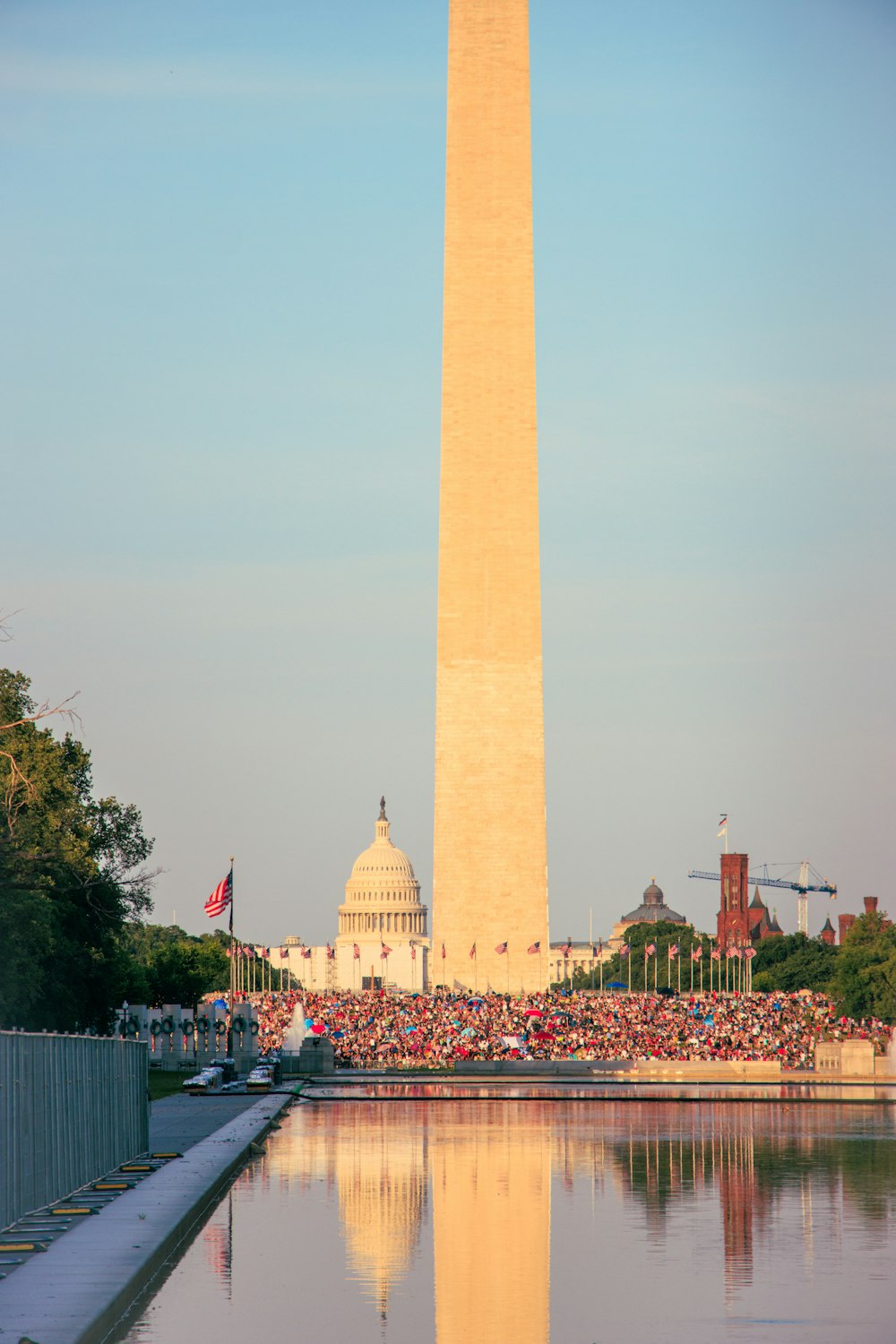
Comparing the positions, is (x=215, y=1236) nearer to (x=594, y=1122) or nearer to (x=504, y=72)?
(x=594, y=1122)

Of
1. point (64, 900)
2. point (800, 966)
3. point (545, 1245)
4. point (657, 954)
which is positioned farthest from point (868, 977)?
point (545, 1245)

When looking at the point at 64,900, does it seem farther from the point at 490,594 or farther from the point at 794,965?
the point at 794,965

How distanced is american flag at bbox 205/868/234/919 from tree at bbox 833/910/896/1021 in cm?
4069

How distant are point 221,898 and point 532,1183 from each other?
134 feet

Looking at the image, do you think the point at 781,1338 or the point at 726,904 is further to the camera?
the point at 726,904

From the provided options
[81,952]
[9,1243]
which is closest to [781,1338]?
[9,1243]

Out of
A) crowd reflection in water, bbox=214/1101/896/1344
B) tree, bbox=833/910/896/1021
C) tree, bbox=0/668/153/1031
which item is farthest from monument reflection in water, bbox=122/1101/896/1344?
tree, bbox=833/910/896/1021

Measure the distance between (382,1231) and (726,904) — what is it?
172 meters

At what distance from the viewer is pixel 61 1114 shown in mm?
20375

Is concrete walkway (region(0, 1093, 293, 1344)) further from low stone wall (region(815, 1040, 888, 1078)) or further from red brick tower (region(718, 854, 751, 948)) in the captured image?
red brick tower (region(718, 854, 751, 948))

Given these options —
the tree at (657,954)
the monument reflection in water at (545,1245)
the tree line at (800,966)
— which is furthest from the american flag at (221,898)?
the tree at (657,954)

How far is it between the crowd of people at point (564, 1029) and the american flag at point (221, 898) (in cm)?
633

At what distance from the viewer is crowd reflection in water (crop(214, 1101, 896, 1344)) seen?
14953 millimetres

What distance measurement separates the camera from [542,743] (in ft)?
282
